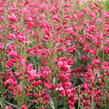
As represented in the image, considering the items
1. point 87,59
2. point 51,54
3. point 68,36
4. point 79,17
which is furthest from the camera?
point 79,17

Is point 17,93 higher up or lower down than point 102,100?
higher up

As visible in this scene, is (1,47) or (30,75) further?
(1,47)

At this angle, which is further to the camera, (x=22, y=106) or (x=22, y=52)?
(x=22, y=52)

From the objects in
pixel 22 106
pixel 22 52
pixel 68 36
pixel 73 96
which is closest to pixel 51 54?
pixel 22 52

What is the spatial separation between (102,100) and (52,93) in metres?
0.64

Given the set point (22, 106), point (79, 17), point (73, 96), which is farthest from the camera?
point (79, 17)

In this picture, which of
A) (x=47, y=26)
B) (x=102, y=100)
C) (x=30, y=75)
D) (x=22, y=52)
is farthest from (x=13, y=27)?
(x=102, y=100)

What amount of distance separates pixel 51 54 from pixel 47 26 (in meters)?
0.78

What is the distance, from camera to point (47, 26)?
389 centimetres

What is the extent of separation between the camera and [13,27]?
13.0 feet

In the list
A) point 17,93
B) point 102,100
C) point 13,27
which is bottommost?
point 102,100

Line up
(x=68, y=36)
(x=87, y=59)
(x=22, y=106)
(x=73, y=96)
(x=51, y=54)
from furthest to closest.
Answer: (x=68, y=36) → (x=87, y=59) → (x=51, y=54) → (x=73, y=96) → (x=22, y=106)

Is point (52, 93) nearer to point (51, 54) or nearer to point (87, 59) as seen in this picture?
point (51, 54)

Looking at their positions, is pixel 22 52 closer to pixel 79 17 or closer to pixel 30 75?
pixel 30 75
